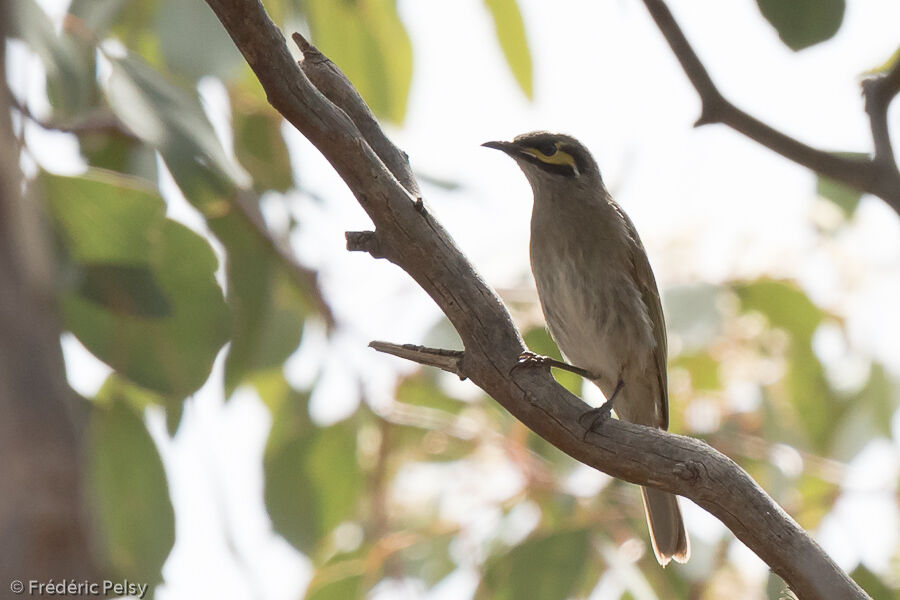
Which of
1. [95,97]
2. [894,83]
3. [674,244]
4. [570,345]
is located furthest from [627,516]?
[95,97]

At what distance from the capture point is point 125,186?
3.93m

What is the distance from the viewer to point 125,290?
156 inches

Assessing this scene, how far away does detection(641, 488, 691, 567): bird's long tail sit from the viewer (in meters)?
4.49

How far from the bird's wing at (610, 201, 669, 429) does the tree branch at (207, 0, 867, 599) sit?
200 centimetres

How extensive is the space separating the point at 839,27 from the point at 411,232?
1429mm

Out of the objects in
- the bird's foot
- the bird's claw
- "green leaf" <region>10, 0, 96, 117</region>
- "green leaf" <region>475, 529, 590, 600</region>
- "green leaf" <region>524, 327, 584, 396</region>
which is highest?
"green leaf" <region>10, 0, 96, 117</region>

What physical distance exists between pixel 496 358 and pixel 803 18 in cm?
135

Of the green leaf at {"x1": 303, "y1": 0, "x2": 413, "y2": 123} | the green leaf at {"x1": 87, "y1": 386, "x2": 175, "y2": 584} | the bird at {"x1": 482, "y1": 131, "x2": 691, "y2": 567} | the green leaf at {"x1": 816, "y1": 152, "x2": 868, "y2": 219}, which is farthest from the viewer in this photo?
the green leaf at {"x1": 303, "y1": 0, "x2": 413, "y2": 123}

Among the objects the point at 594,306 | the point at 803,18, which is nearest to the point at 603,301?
the point at 594,306

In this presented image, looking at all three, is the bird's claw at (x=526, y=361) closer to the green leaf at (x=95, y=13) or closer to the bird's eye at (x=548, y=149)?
the bird's eye at (x=548, y=149)

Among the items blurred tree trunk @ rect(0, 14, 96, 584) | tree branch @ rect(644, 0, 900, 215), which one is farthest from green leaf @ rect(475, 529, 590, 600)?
blurred tree trunk @ rect(0, 14, 96, 584)

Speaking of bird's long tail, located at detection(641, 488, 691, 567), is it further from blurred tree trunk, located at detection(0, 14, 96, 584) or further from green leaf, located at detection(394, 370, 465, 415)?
blurred tree trunk, located at detection(0, 14, 96, 584)

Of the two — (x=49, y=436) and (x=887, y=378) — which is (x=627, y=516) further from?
(x=49, y=436)

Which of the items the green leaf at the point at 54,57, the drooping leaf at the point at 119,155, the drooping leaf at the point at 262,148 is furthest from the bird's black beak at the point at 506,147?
the green leaf at the point at 54,57
